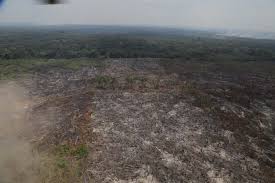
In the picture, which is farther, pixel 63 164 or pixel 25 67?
pixel 25 67

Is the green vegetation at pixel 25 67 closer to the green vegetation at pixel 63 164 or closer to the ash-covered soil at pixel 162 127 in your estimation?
the ash-covered soil at pixel 162 127

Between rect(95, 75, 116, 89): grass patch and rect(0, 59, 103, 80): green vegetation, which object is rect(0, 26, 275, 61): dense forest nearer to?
rect(0, 59, 103, 80): green vegetation

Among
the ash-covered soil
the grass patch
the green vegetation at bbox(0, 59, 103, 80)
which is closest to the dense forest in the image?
the green vegetation at bbox(0, 59, 103, 80)

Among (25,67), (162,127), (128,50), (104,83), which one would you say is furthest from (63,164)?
(128,50)

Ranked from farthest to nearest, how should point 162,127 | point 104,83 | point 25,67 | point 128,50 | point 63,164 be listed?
point 128,50
point 25,67
point 104,83
point 162,127
point 63,164

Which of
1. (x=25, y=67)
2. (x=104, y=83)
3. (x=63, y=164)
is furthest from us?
(x=25, y=67)

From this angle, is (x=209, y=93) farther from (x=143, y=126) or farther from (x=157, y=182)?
(x=157, y=182)

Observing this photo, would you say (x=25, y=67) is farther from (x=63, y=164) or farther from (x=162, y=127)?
(x=63, y=164)

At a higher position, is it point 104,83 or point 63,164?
point 104,83

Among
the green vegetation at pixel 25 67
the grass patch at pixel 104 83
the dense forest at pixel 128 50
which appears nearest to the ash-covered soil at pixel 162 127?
the grass patch at pixel 104 83

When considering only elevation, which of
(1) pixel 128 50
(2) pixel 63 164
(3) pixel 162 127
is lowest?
(2) pixel 63 164
